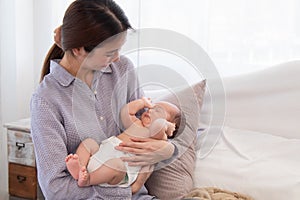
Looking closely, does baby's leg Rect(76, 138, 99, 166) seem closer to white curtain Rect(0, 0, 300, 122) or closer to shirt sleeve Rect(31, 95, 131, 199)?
shirt sleeve Rect(31, 95, 131, 199)

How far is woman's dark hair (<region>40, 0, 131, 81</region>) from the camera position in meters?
1.23

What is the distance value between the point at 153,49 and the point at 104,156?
0.37 m

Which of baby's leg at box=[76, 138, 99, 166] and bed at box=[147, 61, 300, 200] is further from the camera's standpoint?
bed at box=[147, 61, 300, 200]

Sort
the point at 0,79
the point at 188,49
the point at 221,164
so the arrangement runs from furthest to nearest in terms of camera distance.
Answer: the point at 0,79 < the point at 221,164 < the point at 188,49

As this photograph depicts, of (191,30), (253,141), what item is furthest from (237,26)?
(253,141)

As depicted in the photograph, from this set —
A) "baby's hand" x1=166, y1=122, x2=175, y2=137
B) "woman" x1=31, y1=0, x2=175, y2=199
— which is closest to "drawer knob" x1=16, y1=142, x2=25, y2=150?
"woman" x1=31, y1=0, x2=175, y2=199

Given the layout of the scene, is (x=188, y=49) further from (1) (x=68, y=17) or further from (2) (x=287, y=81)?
(2) (x=287, y=81)

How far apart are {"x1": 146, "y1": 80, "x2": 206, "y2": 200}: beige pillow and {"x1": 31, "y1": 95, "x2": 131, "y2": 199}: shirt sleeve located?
0.23m

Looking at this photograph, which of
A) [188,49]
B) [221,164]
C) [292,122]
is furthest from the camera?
[292,122]

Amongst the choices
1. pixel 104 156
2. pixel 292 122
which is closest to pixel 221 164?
pixel 292 122

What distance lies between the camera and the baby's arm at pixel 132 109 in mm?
1335

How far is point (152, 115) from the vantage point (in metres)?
1.33

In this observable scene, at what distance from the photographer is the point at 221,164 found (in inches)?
63.5

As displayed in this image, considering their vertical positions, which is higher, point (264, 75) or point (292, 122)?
point (264, 75)
